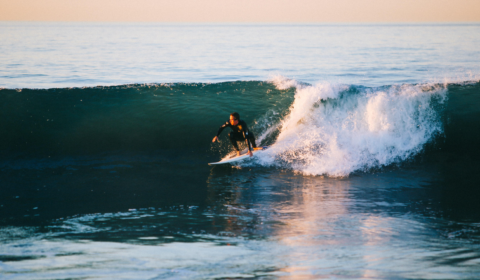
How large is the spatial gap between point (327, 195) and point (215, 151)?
380cm

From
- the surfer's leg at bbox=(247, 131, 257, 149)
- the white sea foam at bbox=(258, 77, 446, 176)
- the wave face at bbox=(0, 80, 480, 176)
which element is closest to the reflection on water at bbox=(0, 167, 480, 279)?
the white sea foam at bbox=(258, 77, 446, 176)

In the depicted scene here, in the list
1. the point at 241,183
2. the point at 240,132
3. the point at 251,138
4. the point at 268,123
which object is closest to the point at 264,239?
the point at 241,183

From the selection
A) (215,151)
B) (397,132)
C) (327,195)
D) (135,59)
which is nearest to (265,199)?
(327,195)

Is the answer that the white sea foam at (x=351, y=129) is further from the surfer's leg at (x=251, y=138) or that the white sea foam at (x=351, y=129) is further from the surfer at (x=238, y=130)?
the surfer at (x=238, y=130)

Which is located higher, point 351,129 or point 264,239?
point 351,129

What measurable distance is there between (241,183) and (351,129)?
368 centimetres

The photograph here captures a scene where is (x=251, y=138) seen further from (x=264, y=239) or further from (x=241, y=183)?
(x=264, y=239)

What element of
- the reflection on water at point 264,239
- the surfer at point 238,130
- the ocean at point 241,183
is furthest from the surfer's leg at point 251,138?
the reflection on water at point 264,239

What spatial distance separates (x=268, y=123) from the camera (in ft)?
37.1

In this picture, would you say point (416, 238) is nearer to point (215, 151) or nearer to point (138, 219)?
point (138, 219)

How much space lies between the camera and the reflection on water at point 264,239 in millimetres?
3785

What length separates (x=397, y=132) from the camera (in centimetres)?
980

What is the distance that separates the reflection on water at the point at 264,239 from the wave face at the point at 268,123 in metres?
1.96

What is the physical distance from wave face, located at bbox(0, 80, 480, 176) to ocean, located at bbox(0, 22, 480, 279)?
0.05 m
